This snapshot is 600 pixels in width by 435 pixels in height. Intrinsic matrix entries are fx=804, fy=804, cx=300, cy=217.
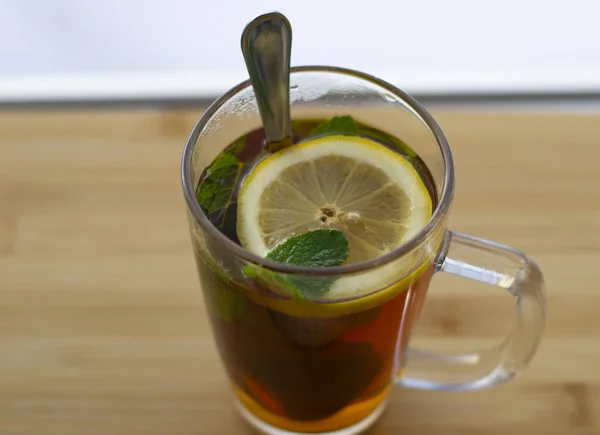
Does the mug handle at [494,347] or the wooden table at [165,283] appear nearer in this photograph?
the mug handle at [494,347]

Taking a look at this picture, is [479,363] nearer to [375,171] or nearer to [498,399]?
[498,399]

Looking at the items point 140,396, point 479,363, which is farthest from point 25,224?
point 479,363

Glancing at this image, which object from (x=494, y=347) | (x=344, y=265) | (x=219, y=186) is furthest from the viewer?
(x=494, y=347)

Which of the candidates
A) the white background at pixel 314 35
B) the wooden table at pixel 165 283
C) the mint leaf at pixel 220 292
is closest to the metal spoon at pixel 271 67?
the mint leaf at pixel 220 292

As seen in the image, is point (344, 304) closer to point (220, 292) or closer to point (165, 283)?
point (220, 292)

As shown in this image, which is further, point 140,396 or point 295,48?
point 295,48

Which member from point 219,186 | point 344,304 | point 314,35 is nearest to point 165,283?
point 219,186

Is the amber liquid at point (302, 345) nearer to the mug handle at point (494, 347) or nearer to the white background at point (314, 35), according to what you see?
the mug handle at point (494, 347)
